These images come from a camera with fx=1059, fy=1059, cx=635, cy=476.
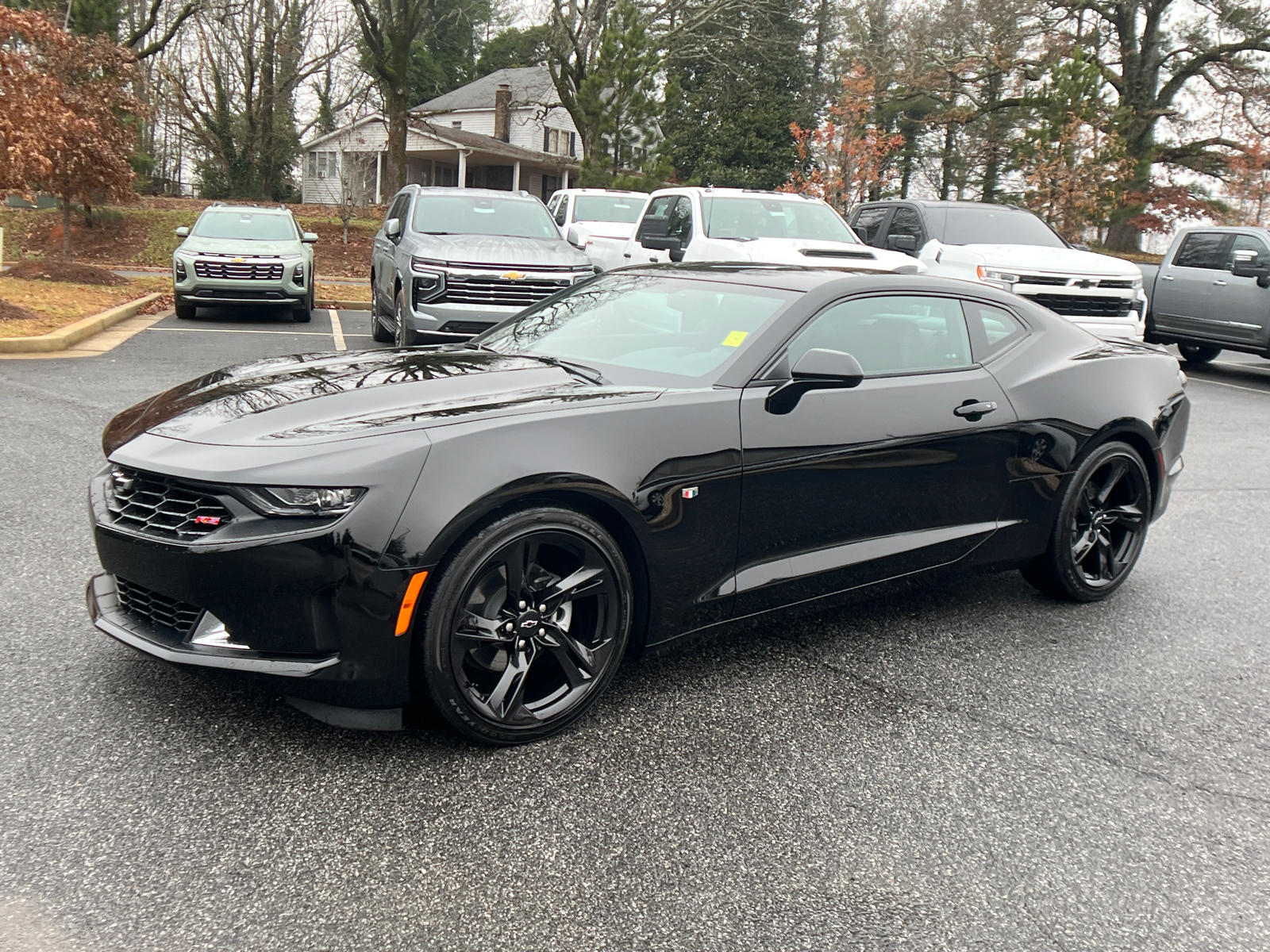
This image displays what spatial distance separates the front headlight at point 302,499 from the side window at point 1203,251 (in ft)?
47.3

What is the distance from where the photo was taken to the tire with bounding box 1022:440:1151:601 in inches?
185

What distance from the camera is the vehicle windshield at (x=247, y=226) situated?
14.8 meters

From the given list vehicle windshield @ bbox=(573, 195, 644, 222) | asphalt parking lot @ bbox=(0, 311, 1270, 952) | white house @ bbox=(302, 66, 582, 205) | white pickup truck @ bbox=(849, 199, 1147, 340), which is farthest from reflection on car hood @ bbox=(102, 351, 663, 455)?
white house @ bbox=(302, 66, 582, 205)

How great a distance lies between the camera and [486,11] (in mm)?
58031

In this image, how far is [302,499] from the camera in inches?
114

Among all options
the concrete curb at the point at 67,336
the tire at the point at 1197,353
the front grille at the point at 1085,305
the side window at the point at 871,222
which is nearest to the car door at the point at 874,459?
the front grille at the point at 1085,305

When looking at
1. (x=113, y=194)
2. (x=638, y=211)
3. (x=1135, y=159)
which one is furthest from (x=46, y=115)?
(x=1135, y=159)

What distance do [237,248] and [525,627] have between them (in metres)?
12.6

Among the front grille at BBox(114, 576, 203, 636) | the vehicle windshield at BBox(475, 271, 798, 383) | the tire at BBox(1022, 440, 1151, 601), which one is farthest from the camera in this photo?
the tire at BBox(1022, 440, 1151, 601)

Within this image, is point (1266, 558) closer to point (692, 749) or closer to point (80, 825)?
point (692, 749)

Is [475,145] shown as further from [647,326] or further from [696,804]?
[696,804]

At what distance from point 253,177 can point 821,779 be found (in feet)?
123

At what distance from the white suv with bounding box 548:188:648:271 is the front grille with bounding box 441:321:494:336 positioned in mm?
5579

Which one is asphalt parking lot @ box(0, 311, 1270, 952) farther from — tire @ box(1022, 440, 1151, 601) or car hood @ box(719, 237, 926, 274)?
car hood @ box(719, 237, 926, 274)
